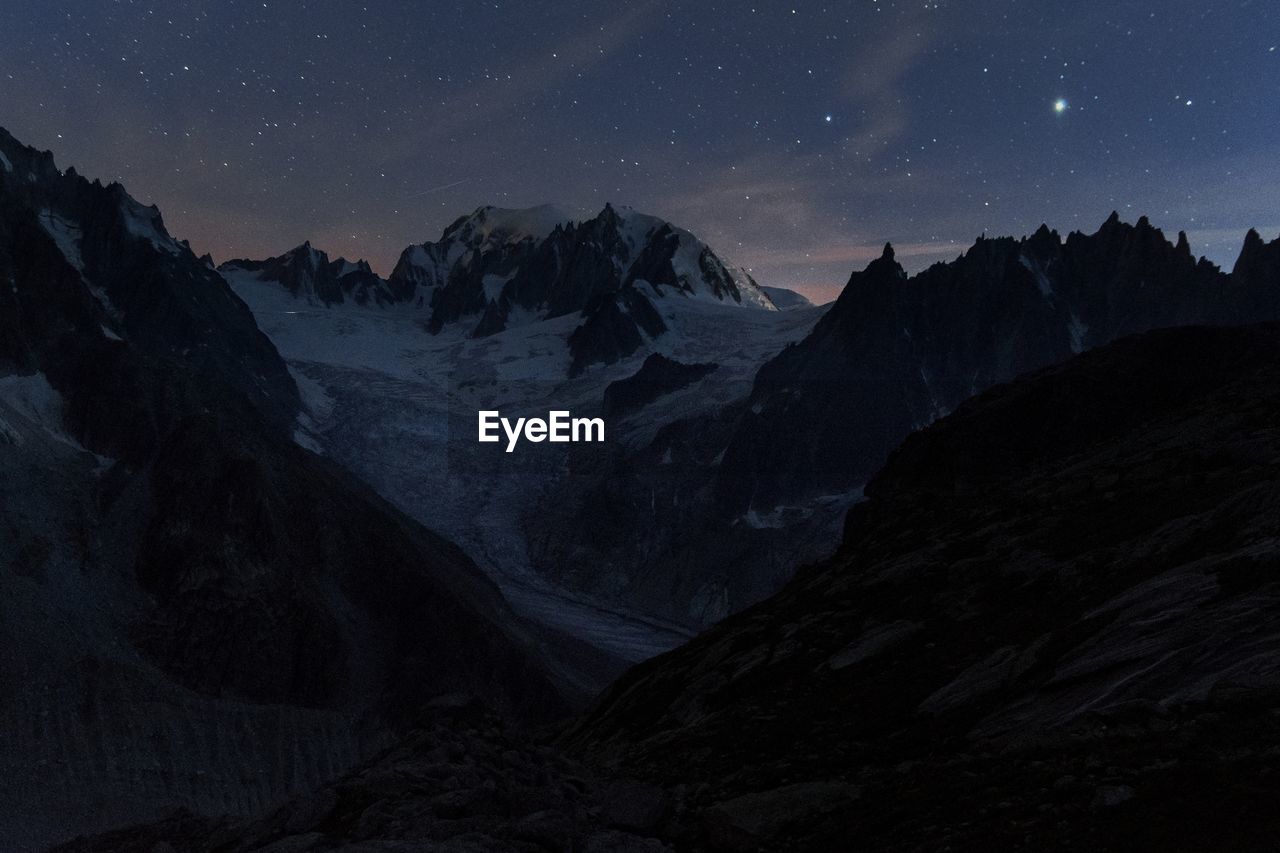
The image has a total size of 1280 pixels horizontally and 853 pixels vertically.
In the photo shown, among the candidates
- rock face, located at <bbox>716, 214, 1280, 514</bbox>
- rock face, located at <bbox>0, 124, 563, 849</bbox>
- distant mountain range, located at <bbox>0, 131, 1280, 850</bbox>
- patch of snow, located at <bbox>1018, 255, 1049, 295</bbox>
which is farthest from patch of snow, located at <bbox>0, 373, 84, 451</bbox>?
patch of snow, located at <bbox>1018, 255, 1049, 295</bbox>

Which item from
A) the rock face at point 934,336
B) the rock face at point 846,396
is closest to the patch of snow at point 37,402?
the rock face at point 846,396

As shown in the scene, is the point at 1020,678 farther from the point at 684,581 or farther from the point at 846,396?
the point at 846,396

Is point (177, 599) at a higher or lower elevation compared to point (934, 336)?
lower

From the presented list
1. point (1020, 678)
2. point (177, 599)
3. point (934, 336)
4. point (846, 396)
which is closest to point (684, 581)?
point (846, 396)

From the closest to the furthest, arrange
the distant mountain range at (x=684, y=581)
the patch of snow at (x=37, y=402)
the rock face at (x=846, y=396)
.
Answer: the distant mountain range at (x=684, y=581) → the patch of snow at (x=37, y=402) → the rock face at (x=846, y=396)

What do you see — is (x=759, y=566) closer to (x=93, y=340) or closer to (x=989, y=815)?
(x=93, y=340)

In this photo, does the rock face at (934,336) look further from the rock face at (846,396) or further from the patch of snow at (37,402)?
the patch of snow at (37,402)

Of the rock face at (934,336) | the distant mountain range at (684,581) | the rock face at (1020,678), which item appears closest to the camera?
the rock face at (1020,678)
